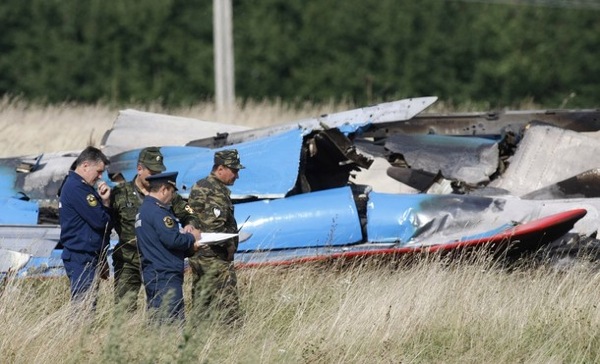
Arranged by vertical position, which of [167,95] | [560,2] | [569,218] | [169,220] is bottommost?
[167,95]

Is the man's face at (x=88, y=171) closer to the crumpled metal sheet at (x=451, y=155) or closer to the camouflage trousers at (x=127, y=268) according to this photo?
the camouflage trousers at (x=127, y=268)

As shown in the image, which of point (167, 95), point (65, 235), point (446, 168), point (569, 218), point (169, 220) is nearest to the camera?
point (169, 220)

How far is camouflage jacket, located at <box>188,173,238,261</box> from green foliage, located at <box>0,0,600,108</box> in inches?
885

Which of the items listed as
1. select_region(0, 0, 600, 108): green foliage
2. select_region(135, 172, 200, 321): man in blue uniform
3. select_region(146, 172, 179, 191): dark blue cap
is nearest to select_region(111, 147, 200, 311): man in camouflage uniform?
select_region(135, 172, 200, 321): man in blue uniform

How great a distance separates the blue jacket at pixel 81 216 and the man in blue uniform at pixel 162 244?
485 mm

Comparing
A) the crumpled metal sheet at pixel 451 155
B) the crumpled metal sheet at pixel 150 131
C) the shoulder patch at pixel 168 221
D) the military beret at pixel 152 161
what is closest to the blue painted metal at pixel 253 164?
the crumpled metal sheet at pixel 150 131

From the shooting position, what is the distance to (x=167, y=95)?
101 feet

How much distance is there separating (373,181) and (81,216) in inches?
180

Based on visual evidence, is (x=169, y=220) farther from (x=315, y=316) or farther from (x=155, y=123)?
(x=155, y=123)

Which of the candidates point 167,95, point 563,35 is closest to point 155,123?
point 167,95

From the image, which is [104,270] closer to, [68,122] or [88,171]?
[88,171]

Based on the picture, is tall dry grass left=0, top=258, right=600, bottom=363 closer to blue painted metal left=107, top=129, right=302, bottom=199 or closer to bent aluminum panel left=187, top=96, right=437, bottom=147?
blue painted metal left=107, top=129, right=302, bottom=199

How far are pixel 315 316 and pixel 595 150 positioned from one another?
4501 millimetres

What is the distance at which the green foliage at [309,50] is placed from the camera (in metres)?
30.8
